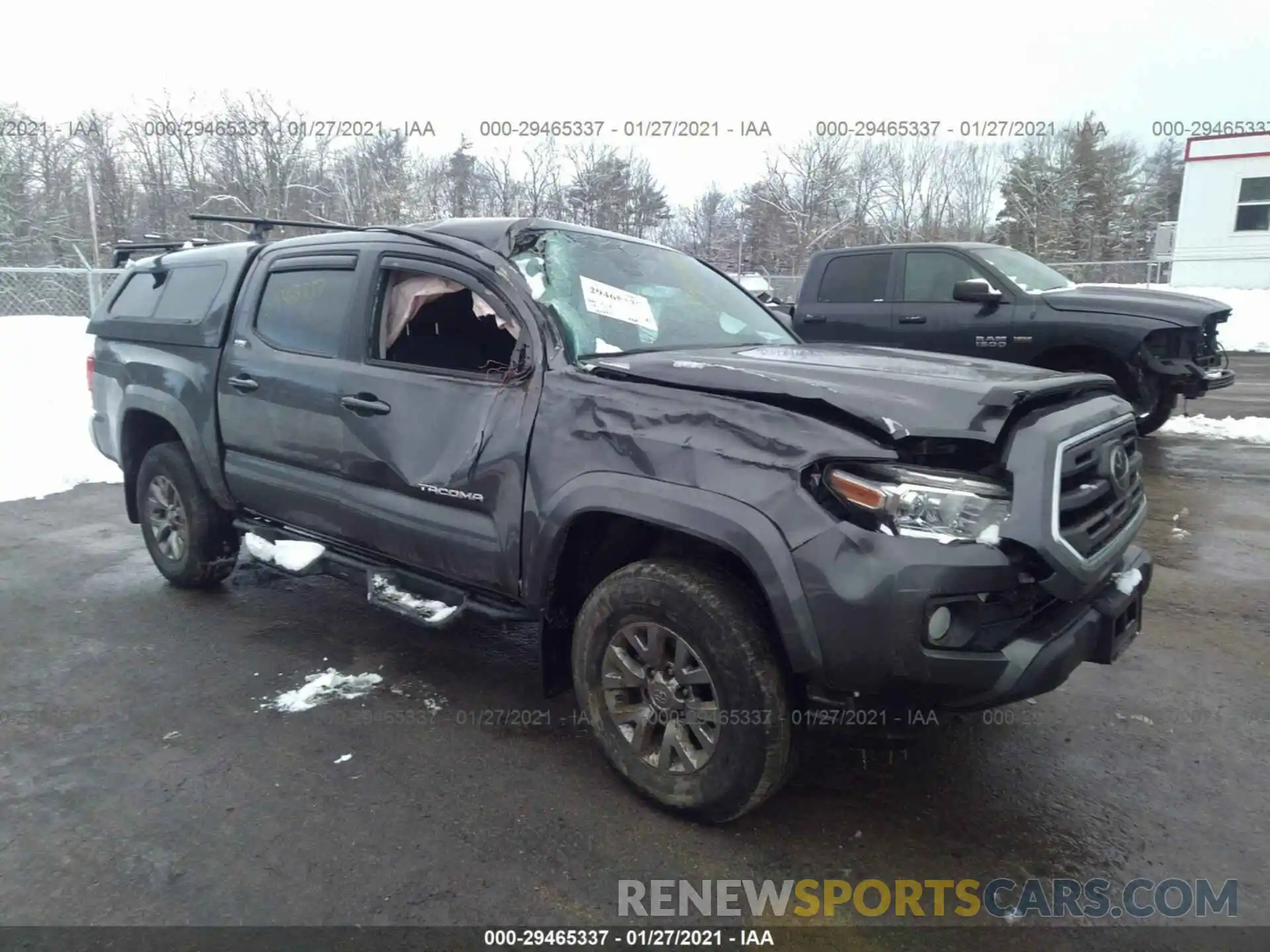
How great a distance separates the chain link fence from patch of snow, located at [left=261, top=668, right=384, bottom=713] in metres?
12.6

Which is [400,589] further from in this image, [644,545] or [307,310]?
[307,310]

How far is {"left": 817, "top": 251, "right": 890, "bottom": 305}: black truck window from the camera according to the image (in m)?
8.79

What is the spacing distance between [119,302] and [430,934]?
15.2 feet

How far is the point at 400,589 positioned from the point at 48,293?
1481 cm

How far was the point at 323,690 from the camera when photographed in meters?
3.67

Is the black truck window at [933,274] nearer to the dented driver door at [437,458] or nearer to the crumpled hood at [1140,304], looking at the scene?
the crumpled hood at [1140,304]

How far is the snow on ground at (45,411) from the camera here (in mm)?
7664

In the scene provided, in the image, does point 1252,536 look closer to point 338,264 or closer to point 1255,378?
point 338,264

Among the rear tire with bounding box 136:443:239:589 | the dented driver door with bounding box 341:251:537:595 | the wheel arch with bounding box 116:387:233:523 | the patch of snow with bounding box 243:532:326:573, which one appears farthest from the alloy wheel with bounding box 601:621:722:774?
the rear tire with bounding box 136:443:239:589

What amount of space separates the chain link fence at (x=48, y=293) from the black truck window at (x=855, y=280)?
11595 millimetres

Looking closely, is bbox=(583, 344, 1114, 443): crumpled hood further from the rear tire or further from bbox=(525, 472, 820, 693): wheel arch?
the rear tire

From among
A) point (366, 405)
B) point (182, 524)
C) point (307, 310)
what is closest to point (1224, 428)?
point (366, 405)

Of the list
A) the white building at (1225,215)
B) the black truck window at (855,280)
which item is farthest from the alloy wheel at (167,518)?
the white building at (1225,215)

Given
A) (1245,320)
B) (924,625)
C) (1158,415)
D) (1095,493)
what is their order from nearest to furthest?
(924,625), (1095,493), (1158,415), (1245,320)
